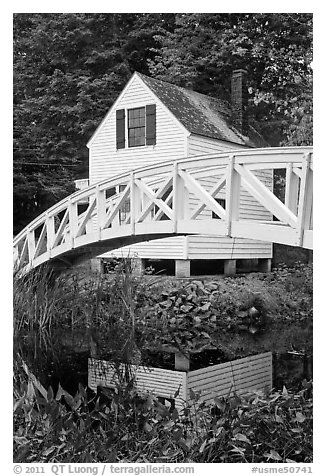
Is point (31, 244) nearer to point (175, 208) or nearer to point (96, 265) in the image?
point (96, 265)

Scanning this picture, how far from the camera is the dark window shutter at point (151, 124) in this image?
198 inches

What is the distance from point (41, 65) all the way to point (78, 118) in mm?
490

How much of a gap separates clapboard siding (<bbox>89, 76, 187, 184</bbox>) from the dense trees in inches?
3.1

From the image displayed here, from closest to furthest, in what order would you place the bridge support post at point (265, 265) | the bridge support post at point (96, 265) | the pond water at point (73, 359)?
the pond water at point (73, 359) → the bridge support post at point (265, 265) → the bridge support post at point (96, 265)

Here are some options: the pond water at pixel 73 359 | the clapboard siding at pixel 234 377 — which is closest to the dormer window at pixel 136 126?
the pond water at pixel 73 359

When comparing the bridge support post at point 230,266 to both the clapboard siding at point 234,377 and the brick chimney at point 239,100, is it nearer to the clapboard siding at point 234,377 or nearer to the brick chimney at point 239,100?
the clapboard siding at point 234,377

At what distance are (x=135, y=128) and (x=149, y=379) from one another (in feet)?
6.20

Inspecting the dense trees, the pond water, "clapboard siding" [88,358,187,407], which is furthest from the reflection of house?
"clapboard siding" [88,358,187,407]

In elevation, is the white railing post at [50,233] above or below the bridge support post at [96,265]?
above

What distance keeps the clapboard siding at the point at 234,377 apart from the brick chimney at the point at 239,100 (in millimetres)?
1622

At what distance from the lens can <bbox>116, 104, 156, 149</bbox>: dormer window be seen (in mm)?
4858

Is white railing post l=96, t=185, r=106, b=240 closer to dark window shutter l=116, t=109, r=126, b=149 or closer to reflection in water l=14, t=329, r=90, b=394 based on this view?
dark window shutter l=116, t=109, r=126, b=149
